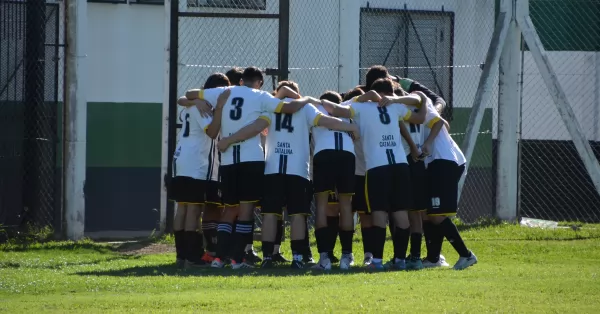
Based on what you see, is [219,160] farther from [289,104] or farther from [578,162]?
[578,162]

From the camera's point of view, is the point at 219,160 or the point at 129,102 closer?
the point at 219,160

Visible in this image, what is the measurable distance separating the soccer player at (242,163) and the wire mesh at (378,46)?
410 centimetres

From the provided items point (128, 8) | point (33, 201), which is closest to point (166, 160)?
point (33, 201)

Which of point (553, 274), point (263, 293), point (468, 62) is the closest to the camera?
point (263, 293)

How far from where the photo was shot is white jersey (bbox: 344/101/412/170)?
9.63 meters

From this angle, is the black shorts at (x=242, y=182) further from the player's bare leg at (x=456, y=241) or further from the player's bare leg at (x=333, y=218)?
the player's bare leg at (x=456, y=241)

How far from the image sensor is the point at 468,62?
15984mm

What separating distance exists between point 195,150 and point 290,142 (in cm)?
96

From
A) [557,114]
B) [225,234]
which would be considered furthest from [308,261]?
[557,114]

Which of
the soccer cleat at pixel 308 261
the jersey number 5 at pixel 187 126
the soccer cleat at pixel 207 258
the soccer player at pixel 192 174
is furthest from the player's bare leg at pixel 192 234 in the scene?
the soccer cleat at pixel 308 261

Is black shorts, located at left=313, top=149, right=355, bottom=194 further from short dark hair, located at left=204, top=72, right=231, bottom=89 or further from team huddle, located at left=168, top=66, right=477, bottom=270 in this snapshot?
short dark hair, located at left=204, top=72, right=231, bottom=89

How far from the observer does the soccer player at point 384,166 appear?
9602mm

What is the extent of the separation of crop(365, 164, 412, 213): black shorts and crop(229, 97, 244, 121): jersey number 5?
1.37m

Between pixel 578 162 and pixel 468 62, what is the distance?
8.95 feet
